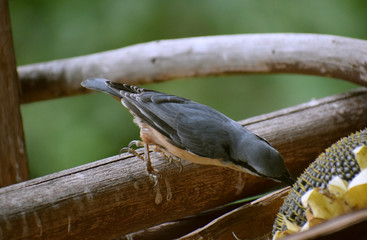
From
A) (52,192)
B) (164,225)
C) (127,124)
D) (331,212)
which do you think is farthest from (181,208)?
(127,124)

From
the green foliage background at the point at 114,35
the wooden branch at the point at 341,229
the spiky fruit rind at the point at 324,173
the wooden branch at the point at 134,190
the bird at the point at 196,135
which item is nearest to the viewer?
the wooden branch at the point at 341,229

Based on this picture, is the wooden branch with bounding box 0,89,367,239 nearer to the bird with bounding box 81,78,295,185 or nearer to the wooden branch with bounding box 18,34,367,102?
the bird with bounding box 81,78,295,185

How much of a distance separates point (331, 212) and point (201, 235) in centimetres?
40

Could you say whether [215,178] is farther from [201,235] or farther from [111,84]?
[111,84]

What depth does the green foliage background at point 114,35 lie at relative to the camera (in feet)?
10.1

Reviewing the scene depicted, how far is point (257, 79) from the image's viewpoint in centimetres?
325

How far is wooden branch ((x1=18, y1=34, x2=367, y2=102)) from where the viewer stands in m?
1.78

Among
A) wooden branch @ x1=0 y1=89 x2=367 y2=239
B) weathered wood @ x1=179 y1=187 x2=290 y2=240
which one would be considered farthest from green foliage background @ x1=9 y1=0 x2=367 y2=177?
weathered wood @ x1=179 y1=187 x2=290 y2=240

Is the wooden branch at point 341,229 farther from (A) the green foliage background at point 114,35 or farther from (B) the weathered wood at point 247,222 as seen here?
(A) the green foliage background at point 114,35

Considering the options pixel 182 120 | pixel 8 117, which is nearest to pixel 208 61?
pixel 182 120

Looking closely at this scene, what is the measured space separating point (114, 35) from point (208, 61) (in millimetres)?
1326

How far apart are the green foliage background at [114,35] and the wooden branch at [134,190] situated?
1.49 meters

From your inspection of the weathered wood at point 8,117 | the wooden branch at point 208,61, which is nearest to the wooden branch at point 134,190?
the wooden branch at point 208,61

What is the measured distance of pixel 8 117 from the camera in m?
1.72
